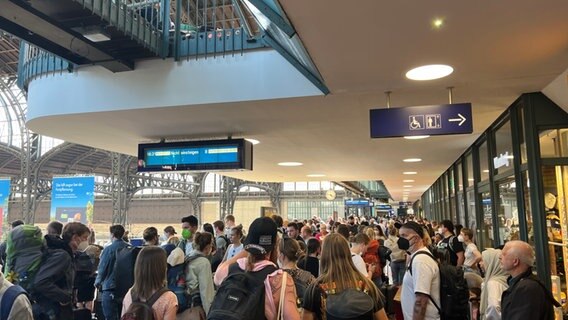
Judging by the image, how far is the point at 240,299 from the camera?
2.21 metres

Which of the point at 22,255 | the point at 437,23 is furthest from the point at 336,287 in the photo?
the point at 22,255

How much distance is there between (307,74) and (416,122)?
4.31 feet

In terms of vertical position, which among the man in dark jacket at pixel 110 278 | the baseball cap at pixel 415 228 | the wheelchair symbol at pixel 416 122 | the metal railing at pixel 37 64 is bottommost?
the man in dark jacket at pixel 110 278

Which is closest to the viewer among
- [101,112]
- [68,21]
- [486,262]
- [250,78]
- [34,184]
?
[486,262]

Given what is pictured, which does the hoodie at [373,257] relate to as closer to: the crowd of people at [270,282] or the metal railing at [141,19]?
the crowd of people at [270,282]

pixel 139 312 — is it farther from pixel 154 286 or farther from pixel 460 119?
pixel 460 119

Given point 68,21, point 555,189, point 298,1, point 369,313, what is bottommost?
point 369,313

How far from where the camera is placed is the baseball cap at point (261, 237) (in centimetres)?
245

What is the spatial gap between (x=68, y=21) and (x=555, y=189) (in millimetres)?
6012

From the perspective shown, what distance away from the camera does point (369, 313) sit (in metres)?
2.73

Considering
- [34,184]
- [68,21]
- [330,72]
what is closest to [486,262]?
[330,72]

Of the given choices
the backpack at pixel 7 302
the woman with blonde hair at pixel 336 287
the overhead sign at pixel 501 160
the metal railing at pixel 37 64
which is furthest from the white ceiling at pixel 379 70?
the backpack at pixel 7 302

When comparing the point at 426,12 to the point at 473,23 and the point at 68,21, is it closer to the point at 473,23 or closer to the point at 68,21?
the point at 473,23

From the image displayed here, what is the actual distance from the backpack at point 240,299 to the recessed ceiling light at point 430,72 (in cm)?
285
